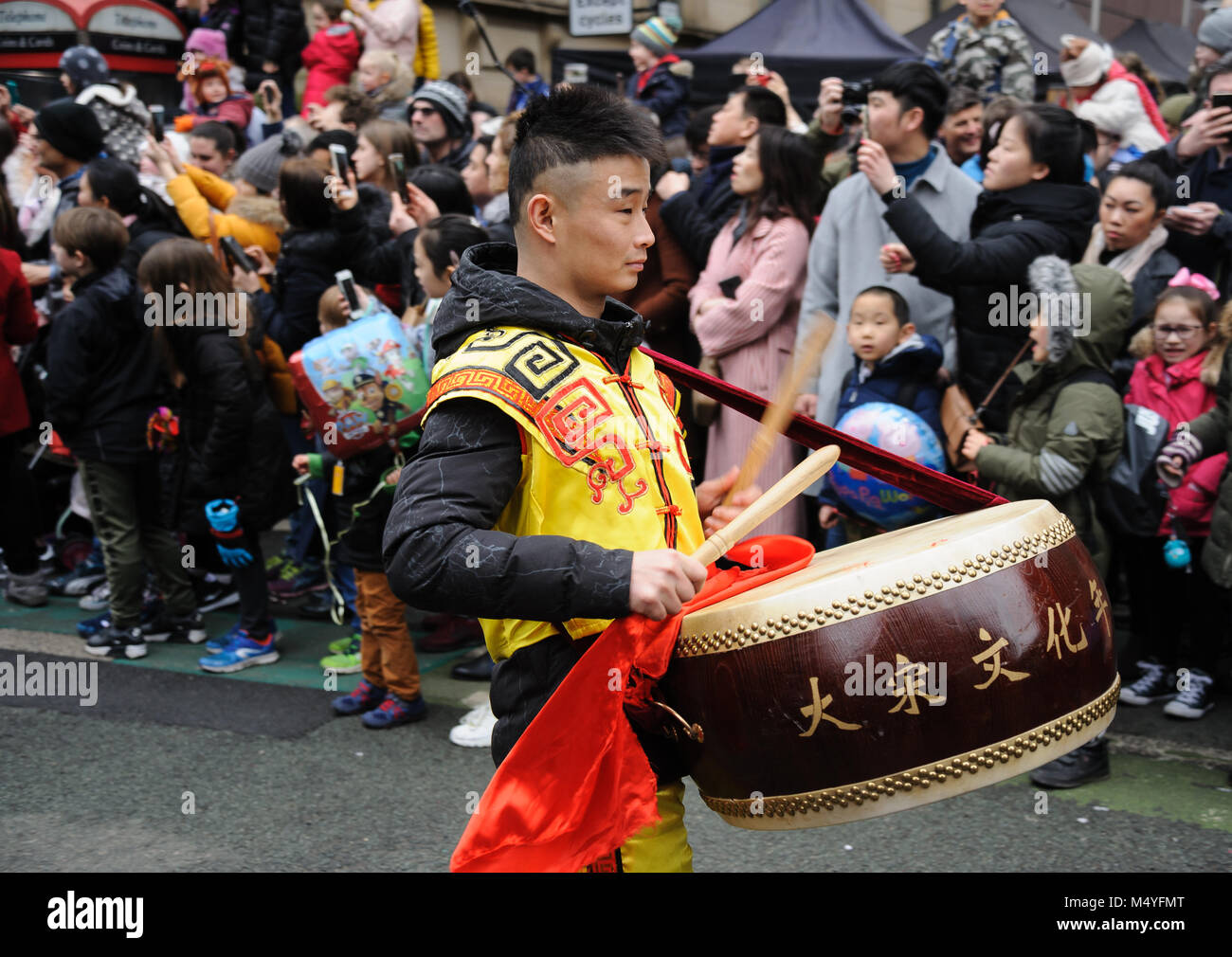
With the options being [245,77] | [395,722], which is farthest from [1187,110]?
[245,77]

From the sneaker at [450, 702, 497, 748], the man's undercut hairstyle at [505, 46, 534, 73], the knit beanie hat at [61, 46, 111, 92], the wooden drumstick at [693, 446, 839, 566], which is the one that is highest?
the man's undercut hairstyle at [505, 46, 534, 73]

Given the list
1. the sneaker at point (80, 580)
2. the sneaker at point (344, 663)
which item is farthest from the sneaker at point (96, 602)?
the sneaker at point (344, 663)

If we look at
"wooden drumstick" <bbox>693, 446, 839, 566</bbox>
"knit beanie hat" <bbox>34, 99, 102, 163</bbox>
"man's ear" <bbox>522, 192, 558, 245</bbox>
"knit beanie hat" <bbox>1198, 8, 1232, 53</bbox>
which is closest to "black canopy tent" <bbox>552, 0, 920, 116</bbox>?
"knit beanie hat" <bbox>1198, 8, 1232, 53</bbox>

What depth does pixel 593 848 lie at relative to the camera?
6.40ft

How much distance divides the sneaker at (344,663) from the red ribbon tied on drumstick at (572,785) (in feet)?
11.7

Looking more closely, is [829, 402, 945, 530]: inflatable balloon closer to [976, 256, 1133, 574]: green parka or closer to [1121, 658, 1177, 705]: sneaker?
[976, 256, 1133, 574]: green parka

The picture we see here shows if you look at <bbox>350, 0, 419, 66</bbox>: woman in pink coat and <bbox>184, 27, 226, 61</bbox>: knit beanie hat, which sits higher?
<bbox>350, 0, 419, 66</bbox>: woman in pink coat

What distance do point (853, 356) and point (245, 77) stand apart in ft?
26.4

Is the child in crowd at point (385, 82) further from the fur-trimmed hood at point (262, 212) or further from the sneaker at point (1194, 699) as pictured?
the sneaker at point (1194, 699)

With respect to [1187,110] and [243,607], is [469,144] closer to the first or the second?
[243,607]

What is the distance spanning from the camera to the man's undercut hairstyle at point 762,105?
5.74 metres

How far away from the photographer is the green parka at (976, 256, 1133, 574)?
423 centimetres

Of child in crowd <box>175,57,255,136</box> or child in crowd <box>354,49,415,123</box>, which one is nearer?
child in crowd <box>354,49,415,123</box>

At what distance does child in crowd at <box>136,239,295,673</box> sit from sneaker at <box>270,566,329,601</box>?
3.07ft
